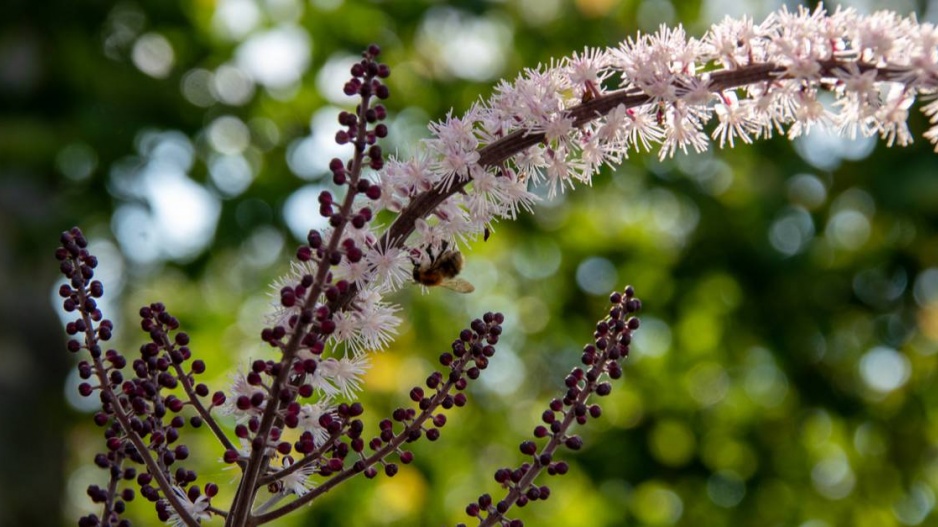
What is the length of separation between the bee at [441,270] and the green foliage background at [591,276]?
172 inches

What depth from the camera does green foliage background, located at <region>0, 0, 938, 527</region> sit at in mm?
6727

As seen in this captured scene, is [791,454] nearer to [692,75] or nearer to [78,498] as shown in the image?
[692,75]

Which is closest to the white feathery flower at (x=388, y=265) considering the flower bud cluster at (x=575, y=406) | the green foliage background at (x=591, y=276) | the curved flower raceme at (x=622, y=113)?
the curved flower raceme at (x=622, y=113)

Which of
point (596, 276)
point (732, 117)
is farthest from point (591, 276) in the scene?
point (732, 117)

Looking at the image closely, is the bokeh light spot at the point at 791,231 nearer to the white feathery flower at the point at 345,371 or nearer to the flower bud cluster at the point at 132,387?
the white feathery flower at the point at 345,371

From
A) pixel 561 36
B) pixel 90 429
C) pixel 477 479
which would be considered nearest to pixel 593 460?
pixel 477 479

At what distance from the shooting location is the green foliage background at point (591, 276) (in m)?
6.73

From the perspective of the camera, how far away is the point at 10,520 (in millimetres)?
6039

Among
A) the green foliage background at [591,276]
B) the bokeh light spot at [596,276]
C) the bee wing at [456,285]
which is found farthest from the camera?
the bokeh light spot at [596,276]

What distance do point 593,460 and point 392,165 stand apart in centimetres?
554

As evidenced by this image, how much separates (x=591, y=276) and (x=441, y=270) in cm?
571

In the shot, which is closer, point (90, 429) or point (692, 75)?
point (692, 75)

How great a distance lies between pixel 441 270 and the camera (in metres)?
2.32

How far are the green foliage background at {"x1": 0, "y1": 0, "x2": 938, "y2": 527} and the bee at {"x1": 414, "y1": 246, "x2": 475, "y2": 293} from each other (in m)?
4.36
